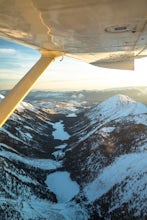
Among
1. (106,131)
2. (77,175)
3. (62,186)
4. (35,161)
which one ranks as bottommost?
(62,186)

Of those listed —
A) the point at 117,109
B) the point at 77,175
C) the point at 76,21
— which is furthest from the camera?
the point at 117,109

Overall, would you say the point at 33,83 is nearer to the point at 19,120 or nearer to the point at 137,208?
the point at 137,208

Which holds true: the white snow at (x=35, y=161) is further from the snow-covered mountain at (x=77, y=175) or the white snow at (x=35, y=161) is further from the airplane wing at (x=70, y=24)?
the airplane wing at (x=70, y=24)

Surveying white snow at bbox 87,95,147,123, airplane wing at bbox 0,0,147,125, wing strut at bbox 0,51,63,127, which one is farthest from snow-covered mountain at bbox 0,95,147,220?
airplane wing at bbox 0,0,147,125

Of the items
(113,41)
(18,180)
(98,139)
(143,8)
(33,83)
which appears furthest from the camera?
(98,139)

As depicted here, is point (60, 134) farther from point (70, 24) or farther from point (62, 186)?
point (70, 24)

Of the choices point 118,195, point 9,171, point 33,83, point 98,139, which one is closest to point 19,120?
point 98,139

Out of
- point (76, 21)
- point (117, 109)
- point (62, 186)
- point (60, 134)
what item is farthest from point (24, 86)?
point (117, 109)
